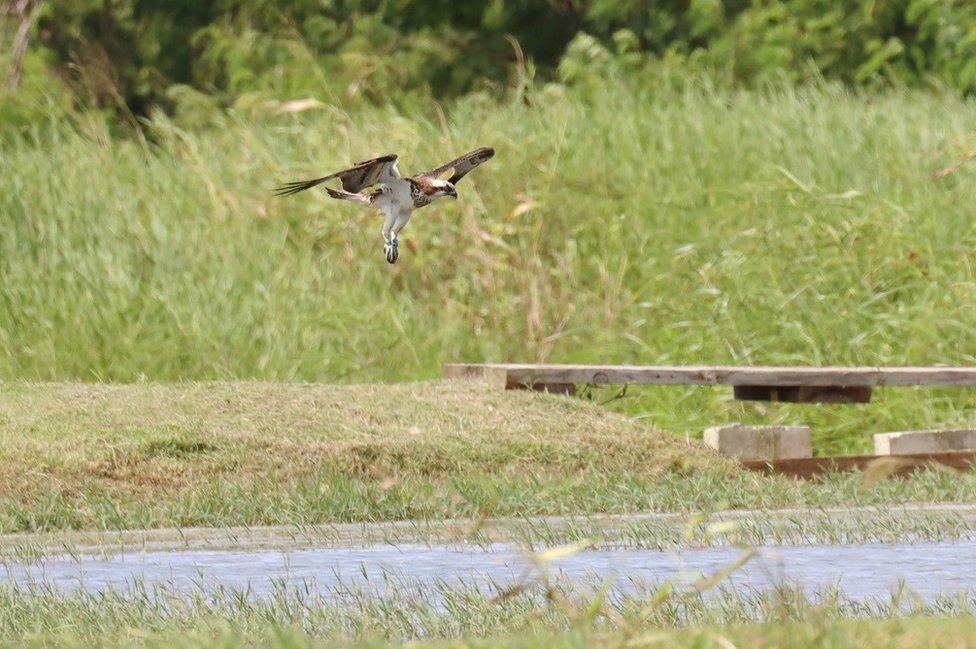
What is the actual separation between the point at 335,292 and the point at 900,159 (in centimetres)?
517

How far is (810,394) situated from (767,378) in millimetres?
440

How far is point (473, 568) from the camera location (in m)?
6.98

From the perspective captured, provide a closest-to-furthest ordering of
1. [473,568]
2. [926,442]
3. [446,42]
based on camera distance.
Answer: [473,568] → [926,442] → [446,42]

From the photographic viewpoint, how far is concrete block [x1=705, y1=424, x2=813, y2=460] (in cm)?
1051

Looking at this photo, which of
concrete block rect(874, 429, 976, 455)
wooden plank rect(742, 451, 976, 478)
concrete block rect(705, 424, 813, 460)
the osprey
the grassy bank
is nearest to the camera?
the osprey

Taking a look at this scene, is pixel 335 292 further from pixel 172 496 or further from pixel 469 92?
pixel 469 92

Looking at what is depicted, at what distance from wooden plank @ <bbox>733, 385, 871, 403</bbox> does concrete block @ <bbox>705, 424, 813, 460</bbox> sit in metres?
0.70

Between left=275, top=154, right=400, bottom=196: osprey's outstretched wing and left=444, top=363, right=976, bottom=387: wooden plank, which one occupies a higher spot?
left=275, top=154, right=400, bottom=196: osprey's outstretched wing

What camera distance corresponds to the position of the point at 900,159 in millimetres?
15391

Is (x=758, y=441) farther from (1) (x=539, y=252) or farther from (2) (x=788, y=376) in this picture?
(1) (x=539, y=252)

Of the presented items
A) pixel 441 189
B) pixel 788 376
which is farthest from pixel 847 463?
pixel 441 189

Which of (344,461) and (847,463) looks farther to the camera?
(847,463)

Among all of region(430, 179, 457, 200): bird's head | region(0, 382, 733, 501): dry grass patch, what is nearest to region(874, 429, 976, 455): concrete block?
region(0, 382, 733, 501): dry grass patch

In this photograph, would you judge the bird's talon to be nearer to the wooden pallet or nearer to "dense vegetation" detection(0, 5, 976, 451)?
the wooden pallet
